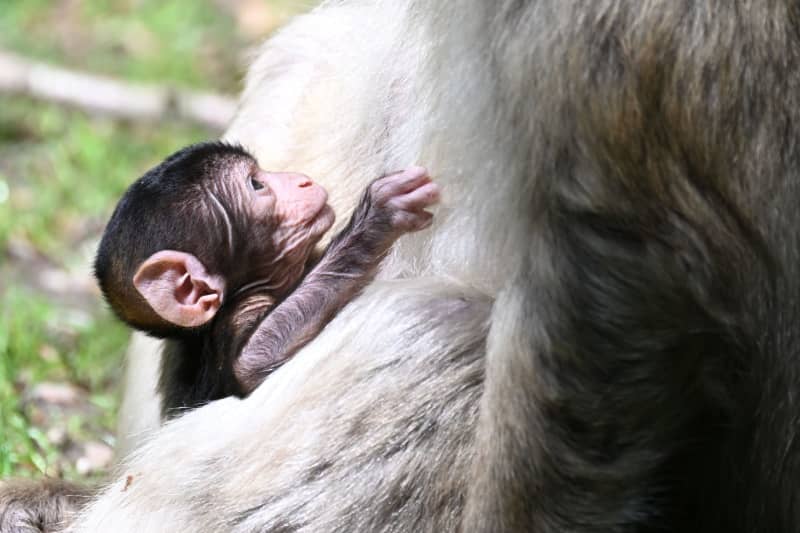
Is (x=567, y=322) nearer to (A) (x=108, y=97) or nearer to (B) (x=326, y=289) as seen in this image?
(B) (x=326, y=289)

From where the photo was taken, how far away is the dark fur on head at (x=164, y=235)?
3941 mm

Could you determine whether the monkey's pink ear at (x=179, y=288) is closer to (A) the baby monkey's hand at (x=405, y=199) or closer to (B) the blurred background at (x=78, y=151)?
(A) the baby monkey's hand at (x=405, y=199)

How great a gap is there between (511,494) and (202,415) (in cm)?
94

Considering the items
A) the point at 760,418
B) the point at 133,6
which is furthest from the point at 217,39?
the point at 760,418

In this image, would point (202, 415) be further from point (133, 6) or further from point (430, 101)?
point (133, 6)

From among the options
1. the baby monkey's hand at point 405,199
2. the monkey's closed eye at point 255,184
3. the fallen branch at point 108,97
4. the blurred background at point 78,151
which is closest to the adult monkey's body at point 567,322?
the baby monkey's hand at point 405,199

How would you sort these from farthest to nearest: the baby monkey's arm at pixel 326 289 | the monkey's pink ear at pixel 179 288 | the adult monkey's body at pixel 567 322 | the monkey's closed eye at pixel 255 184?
the monkey's closed eye at pixel 255 184, the monkey's pink ear at pixel 179 288, the baby monkey's arm at pixel 326 289, the adult monkey's body at pixel 567 322

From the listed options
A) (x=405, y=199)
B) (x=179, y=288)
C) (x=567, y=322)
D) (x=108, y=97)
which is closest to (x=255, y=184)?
(x=179, y=288)

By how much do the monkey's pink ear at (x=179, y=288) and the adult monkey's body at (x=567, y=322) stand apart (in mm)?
408

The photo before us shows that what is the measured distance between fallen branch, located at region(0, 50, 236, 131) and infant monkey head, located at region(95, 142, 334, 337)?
3.65 m

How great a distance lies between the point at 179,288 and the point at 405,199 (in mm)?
722

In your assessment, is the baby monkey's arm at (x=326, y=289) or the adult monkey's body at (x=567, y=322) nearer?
the adult monkey's body at (x=567, y=322)

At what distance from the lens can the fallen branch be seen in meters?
7.72

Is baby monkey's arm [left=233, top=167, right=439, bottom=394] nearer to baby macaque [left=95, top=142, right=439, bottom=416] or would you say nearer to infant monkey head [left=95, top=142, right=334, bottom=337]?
baby macaque [left=95, top=142, right=439, bottom=416]
